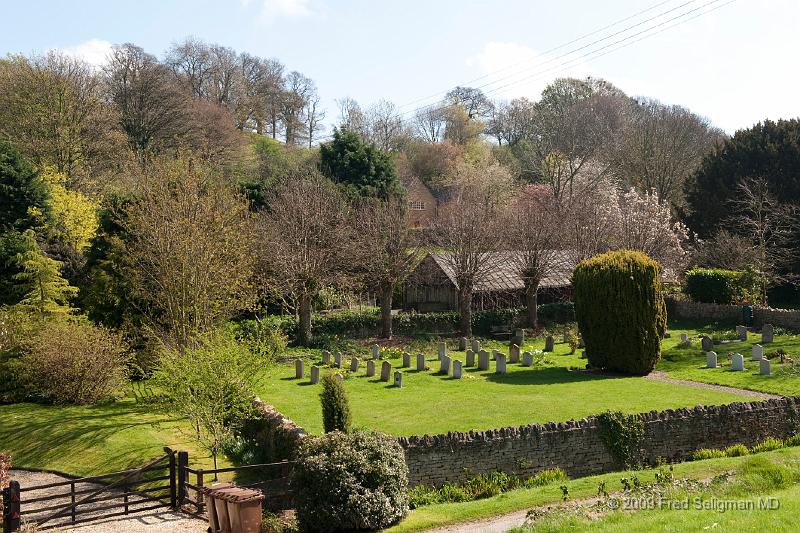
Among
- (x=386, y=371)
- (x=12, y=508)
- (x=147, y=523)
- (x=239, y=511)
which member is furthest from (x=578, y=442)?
(x=12, y=508)

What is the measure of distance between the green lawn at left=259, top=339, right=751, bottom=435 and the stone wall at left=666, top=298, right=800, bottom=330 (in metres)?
14.2

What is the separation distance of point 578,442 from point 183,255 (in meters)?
15.1

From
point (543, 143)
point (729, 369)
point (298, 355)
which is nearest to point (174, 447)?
point (298, 355)

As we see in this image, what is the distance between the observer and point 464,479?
18.0 metres

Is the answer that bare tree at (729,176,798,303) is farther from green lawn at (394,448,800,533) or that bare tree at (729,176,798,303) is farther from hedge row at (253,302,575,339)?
green lawn at (394,448,800,533)

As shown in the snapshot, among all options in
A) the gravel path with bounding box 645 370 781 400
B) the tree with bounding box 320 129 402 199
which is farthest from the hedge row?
the gravel path with bounding box 645 370 781 400

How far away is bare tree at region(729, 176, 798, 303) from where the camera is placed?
45219 mm

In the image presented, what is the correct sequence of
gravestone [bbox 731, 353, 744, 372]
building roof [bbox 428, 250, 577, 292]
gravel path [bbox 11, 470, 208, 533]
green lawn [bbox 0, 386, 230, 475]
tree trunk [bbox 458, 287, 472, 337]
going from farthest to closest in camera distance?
building roof [bbox 428, 250, 577, 292] → tree trunk [bbox 458, 287, 472, 337] → gravestone [bbox 731, 353, 744, 372] → green lawn [bbox 0, 386, 230, 475] → gravel path [bbox 11, 470, 208, 533]

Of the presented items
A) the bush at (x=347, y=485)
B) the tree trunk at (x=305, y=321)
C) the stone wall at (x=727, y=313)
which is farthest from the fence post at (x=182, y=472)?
the stone wall at (x=727, y=313)

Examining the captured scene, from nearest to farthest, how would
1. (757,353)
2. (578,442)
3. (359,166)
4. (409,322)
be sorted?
(578,442) → (757,353) → (409,322) → (359,166)

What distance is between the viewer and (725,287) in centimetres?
4334

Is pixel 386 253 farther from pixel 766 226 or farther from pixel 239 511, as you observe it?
pixel 239 511

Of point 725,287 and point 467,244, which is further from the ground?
point 467,244

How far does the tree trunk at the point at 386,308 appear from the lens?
40.7 m
